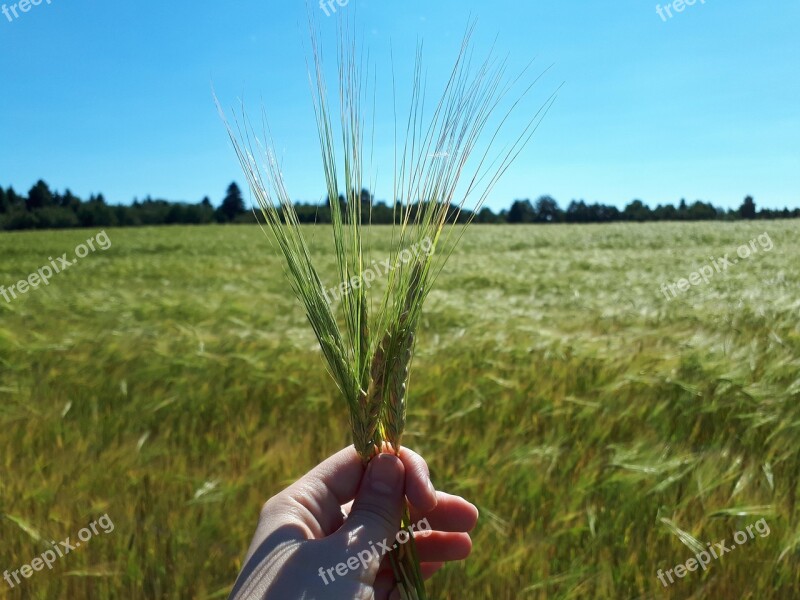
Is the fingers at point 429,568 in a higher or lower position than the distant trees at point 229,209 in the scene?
lower

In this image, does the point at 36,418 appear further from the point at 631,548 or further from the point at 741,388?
the point at 741,388

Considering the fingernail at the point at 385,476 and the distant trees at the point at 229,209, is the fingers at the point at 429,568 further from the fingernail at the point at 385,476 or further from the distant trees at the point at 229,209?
the distant trees at the point at 229,209

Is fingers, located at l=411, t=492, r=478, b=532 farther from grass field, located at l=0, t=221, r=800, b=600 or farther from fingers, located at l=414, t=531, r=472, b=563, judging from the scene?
grass field, located at l=0, t=221, r=800, b=600

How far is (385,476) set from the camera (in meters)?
1.26

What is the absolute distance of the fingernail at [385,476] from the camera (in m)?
1.25

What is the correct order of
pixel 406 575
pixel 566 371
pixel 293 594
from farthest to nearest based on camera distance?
pixel 566 371 → pixel 406 575 → pixel 293 594

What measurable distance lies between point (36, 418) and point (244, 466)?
1.20 meters

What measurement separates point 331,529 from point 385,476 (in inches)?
12.5

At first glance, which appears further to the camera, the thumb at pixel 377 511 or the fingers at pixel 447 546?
the fingers at pixel 447 546

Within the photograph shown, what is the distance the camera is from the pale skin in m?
1.16

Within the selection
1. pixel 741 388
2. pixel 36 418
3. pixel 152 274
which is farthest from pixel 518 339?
pixel 152 274

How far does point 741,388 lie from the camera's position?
9.69 feet

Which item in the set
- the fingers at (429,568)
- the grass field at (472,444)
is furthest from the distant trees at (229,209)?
the fingers at (429,568)

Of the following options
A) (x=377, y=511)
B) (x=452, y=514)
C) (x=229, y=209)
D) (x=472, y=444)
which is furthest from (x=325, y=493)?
(x=229, y=209)
